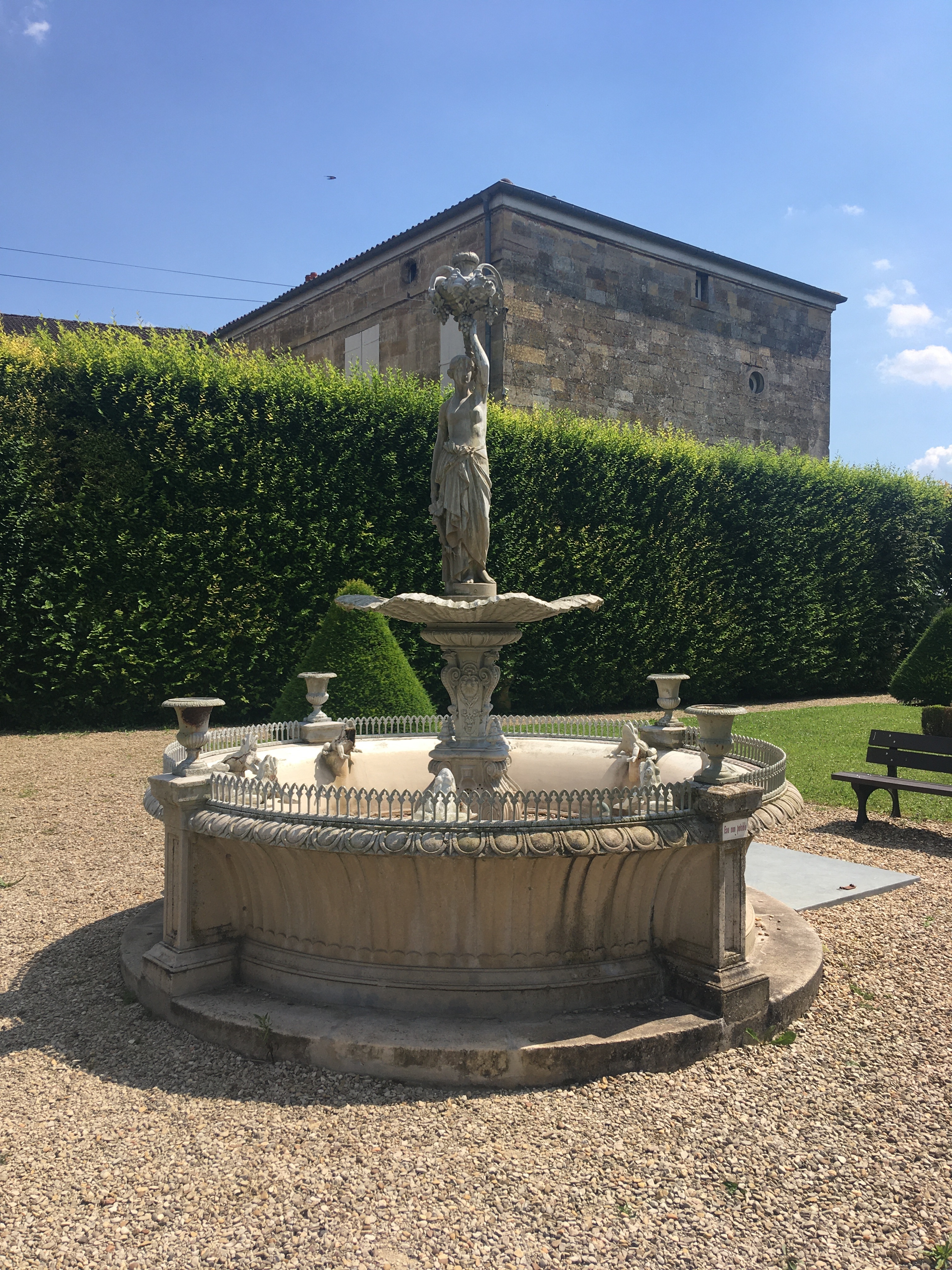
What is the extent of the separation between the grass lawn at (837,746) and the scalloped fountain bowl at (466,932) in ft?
18.3

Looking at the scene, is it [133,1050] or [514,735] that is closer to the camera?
[133,1050]

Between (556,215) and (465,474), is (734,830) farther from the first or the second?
(556,215)

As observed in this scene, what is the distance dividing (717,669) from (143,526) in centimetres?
1152

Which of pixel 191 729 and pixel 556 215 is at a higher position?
pixel 556 215

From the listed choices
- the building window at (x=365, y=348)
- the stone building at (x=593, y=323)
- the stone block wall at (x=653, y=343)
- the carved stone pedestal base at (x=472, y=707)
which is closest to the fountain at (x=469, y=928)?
the carved stone pedestal base at (x=472, y=707)

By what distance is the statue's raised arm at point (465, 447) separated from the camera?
218 inches

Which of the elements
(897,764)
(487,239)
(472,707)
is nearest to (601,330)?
(487,239)

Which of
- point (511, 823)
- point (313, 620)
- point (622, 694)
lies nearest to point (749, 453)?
point (622, 694)

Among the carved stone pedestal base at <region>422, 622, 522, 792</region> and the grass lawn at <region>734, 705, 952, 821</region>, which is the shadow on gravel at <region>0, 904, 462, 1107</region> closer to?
the carved stone pedestal base at <region>422, 622, 522, 792</region>

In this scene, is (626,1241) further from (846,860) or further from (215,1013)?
(846,860)

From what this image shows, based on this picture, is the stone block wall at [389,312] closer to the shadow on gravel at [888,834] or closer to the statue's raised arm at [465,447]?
the statue's raised arm at [465,447]

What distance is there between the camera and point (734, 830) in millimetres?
3998

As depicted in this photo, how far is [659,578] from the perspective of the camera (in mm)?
16797

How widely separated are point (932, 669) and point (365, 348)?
542 inches
